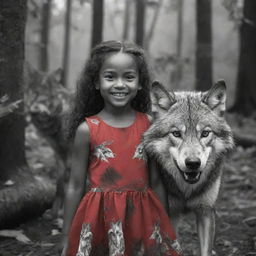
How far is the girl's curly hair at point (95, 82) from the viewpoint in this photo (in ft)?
11.1

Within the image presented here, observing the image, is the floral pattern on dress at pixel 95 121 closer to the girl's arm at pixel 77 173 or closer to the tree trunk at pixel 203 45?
the girl's arm at pixel 77 173

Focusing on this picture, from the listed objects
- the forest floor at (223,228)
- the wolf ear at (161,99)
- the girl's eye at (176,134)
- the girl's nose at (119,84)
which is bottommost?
the forest floor at (223,228)

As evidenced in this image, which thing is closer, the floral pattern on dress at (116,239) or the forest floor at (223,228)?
the floral pattern on dress at (116,239)

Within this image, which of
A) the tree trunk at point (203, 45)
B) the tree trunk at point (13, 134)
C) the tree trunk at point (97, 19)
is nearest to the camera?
the tree trunk at point (13, 134)

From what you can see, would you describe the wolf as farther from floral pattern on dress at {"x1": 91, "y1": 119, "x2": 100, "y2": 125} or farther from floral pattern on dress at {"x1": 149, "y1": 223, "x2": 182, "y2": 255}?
floral pattern on dress at {"x1": 91, "y1": 119, "x2": 100, "y2": 125}

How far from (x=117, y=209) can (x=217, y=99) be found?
4.25ft

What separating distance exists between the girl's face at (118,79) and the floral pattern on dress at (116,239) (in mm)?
966

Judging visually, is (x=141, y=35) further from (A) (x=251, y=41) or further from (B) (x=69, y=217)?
(B) (x=69, y=217)

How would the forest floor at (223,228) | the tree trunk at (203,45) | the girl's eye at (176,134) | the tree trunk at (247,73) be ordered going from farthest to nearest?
the tree trunk at (203,45), the tree trunk at (247,73), the forest floor at (223,228), the girl's eye at (176,134)

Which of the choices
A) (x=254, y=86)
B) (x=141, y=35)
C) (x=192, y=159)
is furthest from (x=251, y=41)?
(x=192, y=159)

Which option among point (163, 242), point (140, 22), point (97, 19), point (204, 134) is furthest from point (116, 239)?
point (140, 22)

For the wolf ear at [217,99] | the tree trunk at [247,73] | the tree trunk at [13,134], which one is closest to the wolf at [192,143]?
the wolf ear at [217,99]

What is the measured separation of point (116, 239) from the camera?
3047mm

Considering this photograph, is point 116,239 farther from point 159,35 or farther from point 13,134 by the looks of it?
point 159,35
